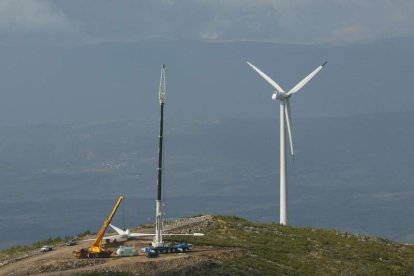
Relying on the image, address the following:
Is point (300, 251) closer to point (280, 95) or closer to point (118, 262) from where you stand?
point (118, 262)

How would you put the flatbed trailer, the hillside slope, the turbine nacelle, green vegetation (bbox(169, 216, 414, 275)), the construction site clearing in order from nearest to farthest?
1. the construction site clearing
2. the hillside slope
3. the flatbed trailer
4. green vegetation (bbox(169, 216, 414, 275))
5. the turbine nacelle

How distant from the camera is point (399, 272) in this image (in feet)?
279

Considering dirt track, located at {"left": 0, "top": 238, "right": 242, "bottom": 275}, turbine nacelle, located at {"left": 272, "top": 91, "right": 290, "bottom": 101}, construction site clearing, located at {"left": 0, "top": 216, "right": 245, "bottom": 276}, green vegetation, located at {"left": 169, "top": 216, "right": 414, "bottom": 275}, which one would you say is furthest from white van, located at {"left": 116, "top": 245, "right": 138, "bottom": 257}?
turbine nacelle, located at {"left": 272, "top": 91, "right": 290, "bottom": 101}

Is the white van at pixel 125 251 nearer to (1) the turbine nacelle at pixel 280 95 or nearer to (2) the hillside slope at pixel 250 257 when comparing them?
(2) the hillside slope at pixel 250 257

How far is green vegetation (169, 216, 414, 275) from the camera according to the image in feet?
259

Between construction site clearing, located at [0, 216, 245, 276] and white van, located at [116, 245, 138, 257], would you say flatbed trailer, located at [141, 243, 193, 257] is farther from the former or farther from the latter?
white van, located at [116, 245, 138, 257]

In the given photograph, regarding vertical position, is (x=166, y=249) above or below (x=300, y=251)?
above

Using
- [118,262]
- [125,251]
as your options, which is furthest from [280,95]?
[118,262]

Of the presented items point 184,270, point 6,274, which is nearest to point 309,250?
point 184,270

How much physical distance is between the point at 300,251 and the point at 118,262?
66.4 ft

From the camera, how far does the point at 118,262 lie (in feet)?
245

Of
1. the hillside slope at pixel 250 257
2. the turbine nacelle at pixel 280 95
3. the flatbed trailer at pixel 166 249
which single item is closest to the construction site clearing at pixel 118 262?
the hillside slope at pixel 250 257

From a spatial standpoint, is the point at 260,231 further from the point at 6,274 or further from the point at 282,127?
the point at 6,274

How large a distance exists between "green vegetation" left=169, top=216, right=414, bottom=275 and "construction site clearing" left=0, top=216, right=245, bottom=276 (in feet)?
5.60
